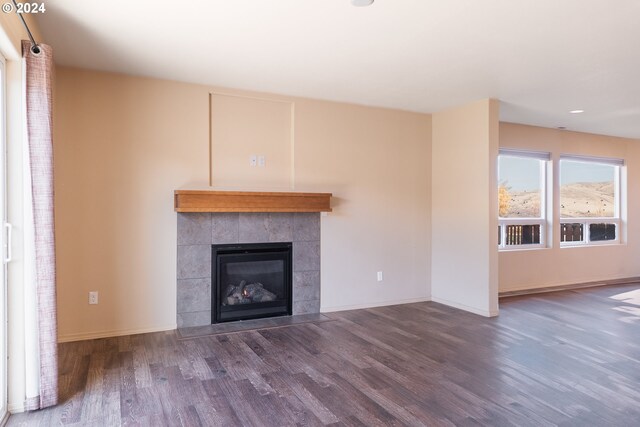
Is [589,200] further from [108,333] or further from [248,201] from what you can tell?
[108,333]

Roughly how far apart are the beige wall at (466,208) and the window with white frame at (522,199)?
129cm

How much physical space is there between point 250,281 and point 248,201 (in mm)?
923

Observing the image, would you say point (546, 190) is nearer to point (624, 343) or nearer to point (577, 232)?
point (577, 232)

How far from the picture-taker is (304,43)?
321cm

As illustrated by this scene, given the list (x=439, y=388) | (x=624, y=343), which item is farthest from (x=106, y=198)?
(x=624, y=343)

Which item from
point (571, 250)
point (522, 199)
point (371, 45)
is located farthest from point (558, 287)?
point (371, 45)

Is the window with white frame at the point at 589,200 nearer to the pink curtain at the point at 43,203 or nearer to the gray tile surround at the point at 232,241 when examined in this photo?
the gray tile surround at the point at 232,241

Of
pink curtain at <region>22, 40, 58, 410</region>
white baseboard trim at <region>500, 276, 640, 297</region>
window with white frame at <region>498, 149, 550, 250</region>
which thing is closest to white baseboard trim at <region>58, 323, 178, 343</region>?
pink curtain at <region>22, 40, 58, 410</region>

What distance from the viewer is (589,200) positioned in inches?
279

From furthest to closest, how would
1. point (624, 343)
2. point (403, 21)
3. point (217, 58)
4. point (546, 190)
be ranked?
point (546, 190) → point (624, 343) → point (217, 58) → point (403, 21)

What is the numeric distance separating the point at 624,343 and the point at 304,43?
3827 mm

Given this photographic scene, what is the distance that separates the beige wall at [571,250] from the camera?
20.1ft

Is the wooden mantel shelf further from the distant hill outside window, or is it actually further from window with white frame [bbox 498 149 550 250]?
the distant hill outside window

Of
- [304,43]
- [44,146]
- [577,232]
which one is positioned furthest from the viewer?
[577,232]
